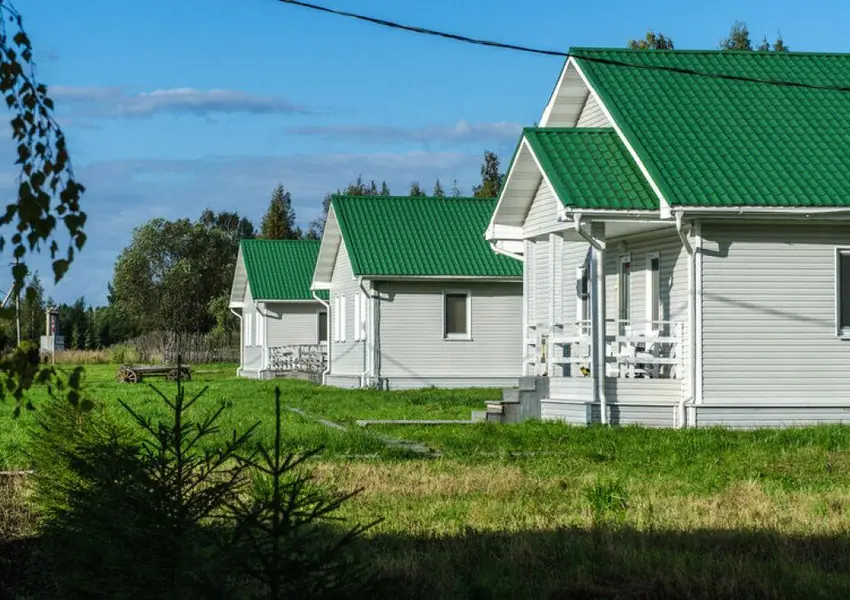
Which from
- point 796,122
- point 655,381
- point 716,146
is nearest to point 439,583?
point 655,381

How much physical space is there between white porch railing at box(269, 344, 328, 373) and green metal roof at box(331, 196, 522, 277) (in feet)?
24.5

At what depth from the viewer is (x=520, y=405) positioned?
2550 centimetres

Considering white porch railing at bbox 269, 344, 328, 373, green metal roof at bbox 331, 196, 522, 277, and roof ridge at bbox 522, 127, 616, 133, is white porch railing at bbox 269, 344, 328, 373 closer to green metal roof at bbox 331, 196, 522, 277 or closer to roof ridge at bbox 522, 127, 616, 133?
green metal roof at bbox 331, 196, 522, 277

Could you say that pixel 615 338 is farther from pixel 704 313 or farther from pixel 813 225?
pixel 813 225

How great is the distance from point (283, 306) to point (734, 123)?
30.4 metres

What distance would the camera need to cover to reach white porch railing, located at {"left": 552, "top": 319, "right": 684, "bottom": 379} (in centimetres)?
2284

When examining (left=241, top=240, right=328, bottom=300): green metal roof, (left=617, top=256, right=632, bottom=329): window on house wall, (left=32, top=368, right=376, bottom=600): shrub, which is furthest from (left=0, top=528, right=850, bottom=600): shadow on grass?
(left=241, top=240, right=328, bottom=300): green metal roof

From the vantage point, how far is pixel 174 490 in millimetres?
6504

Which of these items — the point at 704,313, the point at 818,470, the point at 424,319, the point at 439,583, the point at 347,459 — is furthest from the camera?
the point at 424,319

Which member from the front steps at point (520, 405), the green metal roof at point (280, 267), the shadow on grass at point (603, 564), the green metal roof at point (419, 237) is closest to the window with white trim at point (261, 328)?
the green metal roof at point (280, 267)

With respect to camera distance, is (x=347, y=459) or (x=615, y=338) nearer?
(x=347, y=459)

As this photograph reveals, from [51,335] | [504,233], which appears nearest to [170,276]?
[51,335]

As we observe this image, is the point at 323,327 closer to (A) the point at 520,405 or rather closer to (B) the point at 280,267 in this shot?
(B) the point at 280,267

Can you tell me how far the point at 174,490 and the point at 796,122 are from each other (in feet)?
67.4
